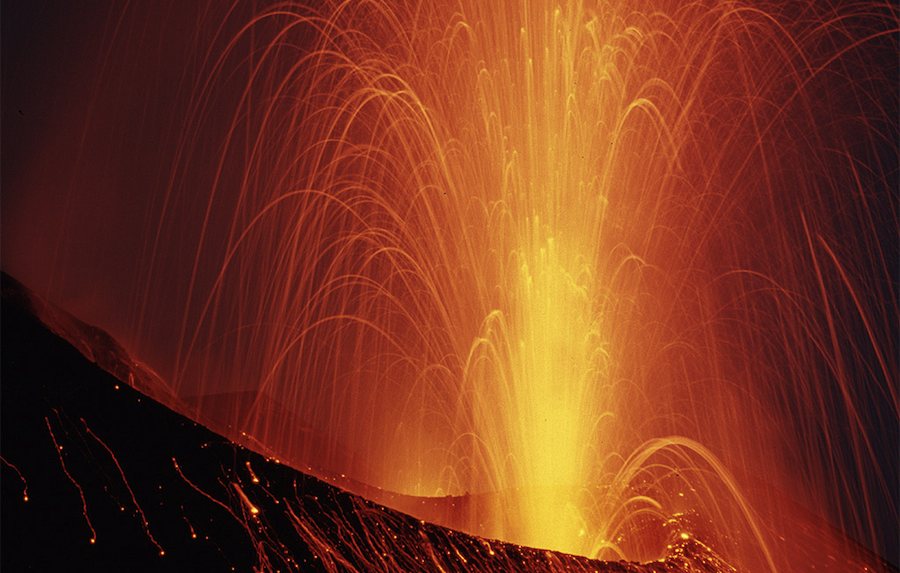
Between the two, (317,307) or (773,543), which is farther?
(317,307)

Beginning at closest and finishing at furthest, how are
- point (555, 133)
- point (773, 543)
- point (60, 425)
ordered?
1. point (60, 425)
2. point (773, 543)
3. point (555, 133)

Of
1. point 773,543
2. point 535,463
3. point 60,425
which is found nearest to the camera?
point 60,425

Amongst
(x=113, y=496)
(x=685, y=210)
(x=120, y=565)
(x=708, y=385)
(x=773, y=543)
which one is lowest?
(x=120, y=565)

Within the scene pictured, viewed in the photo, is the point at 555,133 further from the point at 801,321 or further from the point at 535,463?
the point at 801,321

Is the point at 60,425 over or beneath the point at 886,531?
beneath

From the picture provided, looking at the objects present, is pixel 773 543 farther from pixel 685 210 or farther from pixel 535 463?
pixel 685 210

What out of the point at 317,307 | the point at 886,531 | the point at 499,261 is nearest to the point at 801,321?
the point at 886,531
